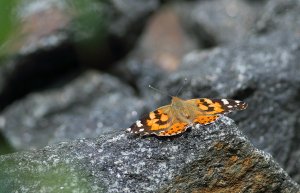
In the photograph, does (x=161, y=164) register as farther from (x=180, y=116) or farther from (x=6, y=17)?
(x=6, y=17)

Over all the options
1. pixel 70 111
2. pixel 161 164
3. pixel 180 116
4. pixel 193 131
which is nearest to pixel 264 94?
pixel 180 116

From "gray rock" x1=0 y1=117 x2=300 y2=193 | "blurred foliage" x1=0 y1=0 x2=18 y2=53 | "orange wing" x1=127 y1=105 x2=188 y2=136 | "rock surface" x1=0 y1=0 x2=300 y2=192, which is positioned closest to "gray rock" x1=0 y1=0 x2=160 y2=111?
"rock surface" x1=0 y1=0 x2=300 y2=192

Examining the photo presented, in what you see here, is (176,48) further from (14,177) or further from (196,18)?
(14,177)

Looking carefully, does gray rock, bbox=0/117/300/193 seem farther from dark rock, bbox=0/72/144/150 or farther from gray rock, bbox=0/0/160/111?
gray rock, bbox=0/0/160/111

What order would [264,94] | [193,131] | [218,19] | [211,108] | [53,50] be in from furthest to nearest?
[218,19], [53,50], [264,94], [211,108], [193,131]

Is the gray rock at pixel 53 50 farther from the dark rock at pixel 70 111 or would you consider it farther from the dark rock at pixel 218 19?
the dark rock at pixel 218 19
